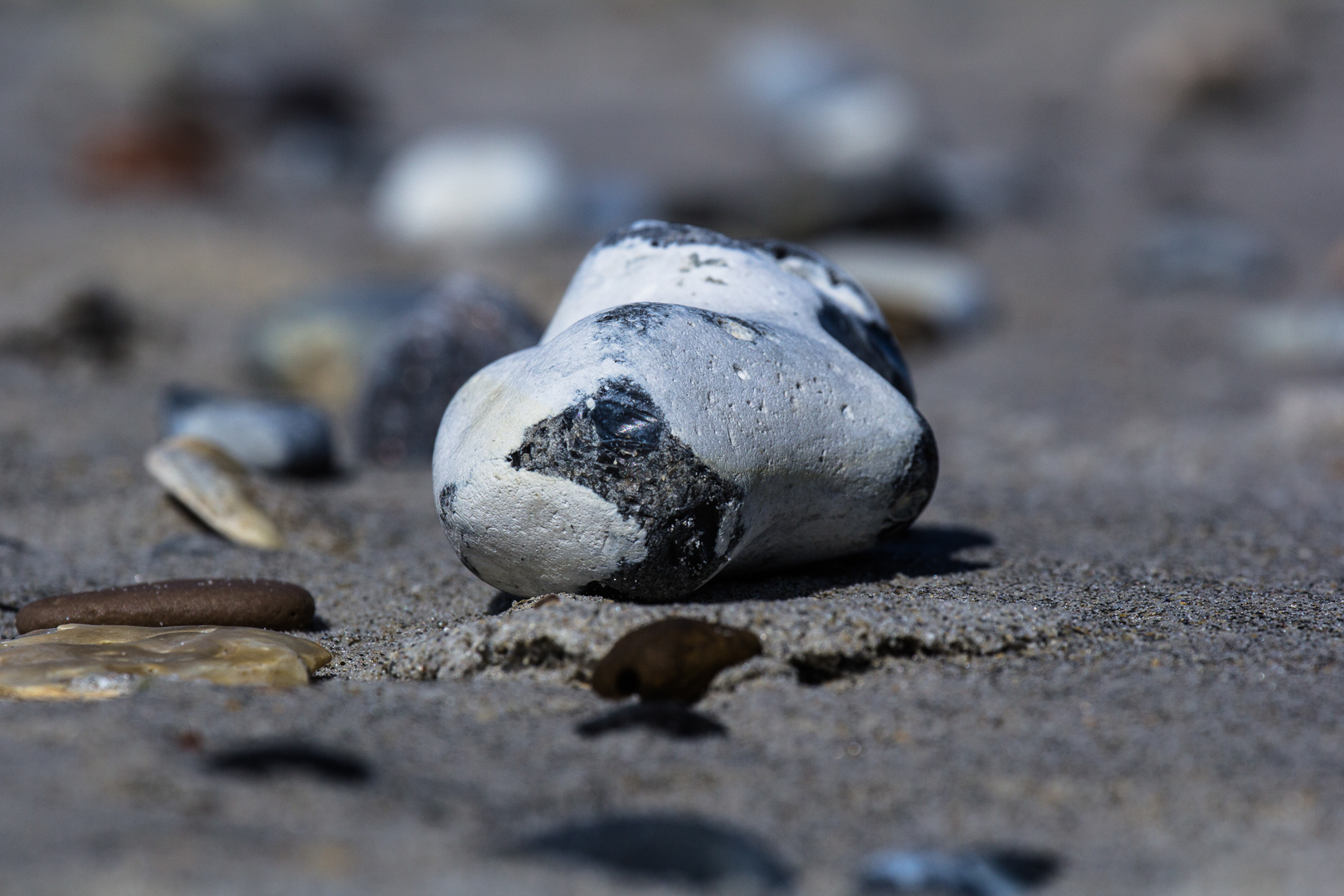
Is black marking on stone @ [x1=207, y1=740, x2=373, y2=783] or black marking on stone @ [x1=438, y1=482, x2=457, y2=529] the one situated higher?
black marking on stone @ [x1=438, y1=482, x2=457, y2=529]

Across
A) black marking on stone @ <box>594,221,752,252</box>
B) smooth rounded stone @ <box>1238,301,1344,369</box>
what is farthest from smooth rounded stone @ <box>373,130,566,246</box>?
black marking on stone @ <box>594,221,752,252</box>

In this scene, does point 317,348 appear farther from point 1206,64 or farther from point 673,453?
point 1206,64

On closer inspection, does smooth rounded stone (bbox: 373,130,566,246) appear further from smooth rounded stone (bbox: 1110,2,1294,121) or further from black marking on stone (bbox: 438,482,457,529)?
smooth rounded stone (bbox: 1110,2,1294,121)

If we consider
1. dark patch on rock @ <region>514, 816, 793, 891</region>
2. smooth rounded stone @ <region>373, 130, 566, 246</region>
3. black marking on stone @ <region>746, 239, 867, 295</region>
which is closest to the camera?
dark patch on rock @ <region>514, 816, 793, 891</region>

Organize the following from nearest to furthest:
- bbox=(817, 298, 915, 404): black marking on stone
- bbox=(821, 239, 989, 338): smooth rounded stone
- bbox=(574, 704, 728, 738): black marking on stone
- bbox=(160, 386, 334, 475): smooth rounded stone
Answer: bbox=(574, 704, 728, 738): black marking on stone, bbox=(817, 298, 915, 404): black marking on stone, bbox=(160, 386, 334, 475): smooth rounded stone, bbox=(821, 239, 989, 338): smooth rounded stone

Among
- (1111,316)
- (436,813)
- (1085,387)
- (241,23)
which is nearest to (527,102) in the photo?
(241,23)

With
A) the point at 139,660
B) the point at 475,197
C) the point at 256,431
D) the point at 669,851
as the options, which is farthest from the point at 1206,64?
the point at 669,851

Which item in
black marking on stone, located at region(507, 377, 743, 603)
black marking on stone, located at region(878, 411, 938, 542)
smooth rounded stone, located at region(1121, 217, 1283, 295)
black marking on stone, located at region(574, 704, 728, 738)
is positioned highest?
smooth rounded stone, located at region(1121, 217, 1283, 295)

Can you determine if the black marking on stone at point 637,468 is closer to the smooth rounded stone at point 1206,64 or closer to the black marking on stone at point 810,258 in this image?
the black marking on stone at point 810,258
